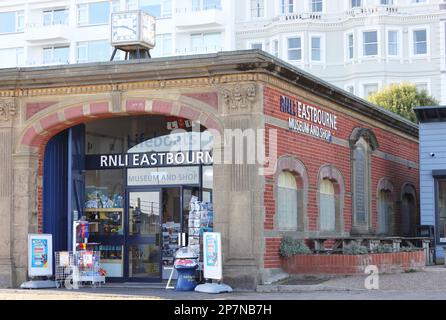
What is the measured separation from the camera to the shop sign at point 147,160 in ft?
68.4

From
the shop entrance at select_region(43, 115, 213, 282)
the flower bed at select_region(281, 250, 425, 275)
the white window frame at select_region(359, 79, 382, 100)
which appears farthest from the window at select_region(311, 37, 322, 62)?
the flower bed at select_region(281, 250, 425, 275)

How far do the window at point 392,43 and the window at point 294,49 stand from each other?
5397mm

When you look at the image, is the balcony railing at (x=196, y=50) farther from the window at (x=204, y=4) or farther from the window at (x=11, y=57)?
the window at (x=11, y=57)

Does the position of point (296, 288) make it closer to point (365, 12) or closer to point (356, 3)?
point (365, 12)

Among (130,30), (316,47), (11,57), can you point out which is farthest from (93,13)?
(130,30)

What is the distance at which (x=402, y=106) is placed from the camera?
1566 inches

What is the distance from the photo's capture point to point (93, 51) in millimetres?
59719

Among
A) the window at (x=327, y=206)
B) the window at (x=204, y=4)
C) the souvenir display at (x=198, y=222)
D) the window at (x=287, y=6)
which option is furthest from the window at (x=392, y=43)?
the souvenir display at (x=198, y=222)

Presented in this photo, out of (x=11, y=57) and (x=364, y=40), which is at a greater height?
(x=11, y=57)

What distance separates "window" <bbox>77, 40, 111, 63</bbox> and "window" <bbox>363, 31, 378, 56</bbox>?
1723 centimetres

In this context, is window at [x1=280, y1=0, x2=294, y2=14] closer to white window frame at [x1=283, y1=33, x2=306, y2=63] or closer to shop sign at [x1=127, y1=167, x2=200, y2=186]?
white window frame at [x1=283, y1=33, x2=306, y2=63]

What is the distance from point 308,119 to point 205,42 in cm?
3595

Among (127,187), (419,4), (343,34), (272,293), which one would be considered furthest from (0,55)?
(272,293)

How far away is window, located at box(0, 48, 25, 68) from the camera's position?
6250 centimetres
